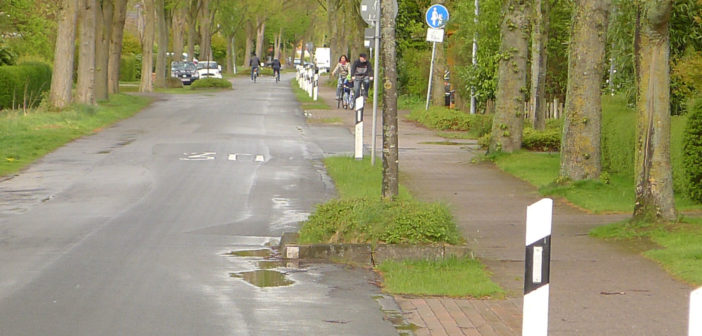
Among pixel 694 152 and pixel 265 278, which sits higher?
pixel 694 152

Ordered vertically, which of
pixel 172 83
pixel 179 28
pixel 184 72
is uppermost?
pixel 179 28

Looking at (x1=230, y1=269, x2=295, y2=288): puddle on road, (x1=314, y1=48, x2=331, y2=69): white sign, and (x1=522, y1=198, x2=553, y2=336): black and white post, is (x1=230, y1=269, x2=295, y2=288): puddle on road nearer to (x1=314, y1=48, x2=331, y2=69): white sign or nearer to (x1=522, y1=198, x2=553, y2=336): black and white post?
(x1=522, y1=198, x2=553, y2=336): black and white post

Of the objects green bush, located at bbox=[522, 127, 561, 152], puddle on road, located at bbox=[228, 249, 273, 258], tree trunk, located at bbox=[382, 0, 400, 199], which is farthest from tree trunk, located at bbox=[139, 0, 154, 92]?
puddle on road, located at bbox=[228, 249, 273, 258]

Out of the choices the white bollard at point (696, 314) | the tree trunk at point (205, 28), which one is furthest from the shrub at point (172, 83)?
the white bollard at point (696, 314)

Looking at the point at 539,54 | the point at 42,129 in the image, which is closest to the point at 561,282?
the point at 539,54

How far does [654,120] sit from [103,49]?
2908cm

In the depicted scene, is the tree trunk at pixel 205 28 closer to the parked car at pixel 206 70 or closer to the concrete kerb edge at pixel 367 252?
the parked car at pixel 206 70

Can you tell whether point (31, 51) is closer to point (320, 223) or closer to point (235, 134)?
point (235, 134)

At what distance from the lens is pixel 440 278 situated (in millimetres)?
9180

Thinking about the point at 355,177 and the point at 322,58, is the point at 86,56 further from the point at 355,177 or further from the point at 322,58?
the point at 322,58

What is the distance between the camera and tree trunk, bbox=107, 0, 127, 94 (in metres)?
41.2

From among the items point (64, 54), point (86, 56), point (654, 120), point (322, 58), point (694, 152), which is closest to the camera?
point (654, 120)

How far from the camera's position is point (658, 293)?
8.67 m

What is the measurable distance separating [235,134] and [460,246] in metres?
16.5
